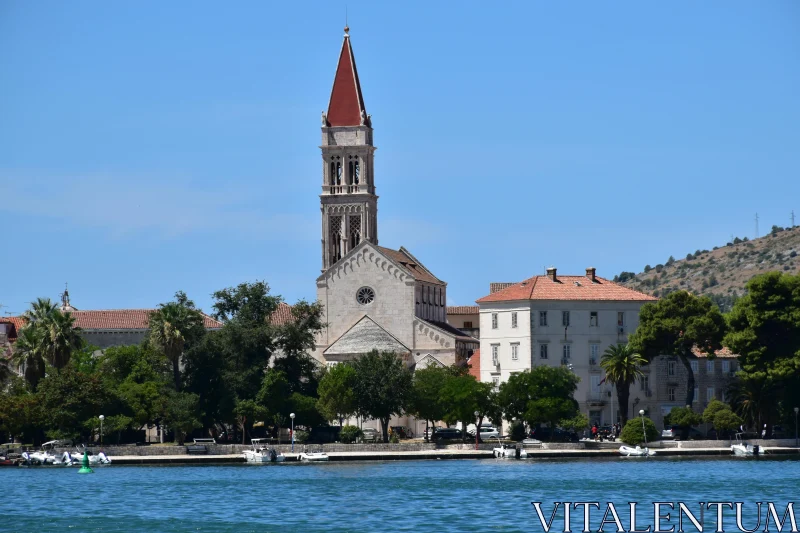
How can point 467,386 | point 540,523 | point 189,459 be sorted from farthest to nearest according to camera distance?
point 467,386 < point 189,459 < point 540,523

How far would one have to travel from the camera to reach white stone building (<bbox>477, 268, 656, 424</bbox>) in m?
109

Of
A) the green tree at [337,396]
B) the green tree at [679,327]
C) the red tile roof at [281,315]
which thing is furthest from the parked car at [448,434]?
the red tile roof at [281,315]

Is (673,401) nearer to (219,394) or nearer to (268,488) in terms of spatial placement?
(219,394)

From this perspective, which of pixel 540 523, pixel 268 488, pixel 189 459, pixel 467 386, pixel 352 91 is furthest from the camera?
pixel 352 91

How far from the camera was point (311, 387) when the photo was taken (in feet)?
360

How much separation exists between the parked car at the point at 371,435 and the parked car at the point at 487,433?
5.85m

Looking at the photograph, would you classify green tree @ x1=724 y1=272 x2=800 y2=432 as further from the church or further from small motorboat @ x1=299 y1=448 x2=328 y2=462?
small motorboat @ x1=299 y1=448 x2=328 y2=462

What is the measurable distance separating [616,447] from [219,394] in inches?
959

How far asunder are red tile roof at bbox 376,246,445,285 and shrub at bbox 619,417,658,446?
3244 cm

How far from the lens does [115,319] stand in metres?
135

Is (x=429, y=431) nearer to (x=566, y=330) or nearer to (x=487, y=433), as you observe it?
(x=487, y=433)

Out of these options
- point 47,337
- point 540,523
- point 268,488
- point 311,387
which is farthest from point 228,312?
point 540,523

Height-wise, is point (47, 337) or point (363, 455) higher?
point (47, 337)

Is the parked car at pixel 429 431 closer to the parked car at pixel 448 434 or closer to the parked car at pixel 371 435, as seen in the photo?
the parked car at pixel 448 434
